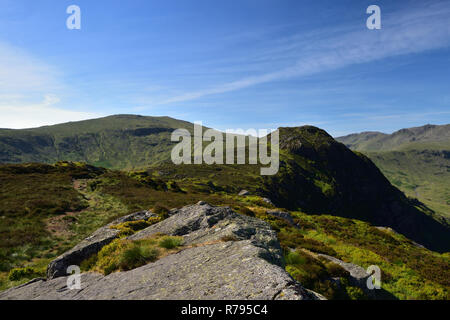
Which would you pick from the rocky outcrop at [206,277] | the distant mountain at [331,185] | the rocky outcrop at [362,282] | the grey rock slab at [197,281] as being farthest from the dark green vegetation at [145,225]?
the distant mountain at [331,185]

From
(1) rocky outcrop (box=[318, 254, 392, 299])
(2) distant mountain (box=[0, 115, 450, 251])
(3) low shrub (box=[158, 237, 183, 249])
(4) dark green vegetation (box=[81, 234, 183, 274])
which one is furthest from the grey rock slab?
(2) distant mountain (box=[0, 115, 450, 251])

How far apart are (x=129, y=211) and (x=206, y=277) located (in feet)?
92.1

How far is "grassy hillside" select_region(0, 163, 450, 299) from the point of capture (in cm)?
1331

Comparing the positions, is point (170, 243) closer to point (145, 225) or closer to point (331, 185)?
point (145, 225)

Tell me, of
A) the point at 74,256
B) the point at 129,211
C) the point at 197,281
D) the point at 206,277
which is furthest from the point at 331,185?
the point at 197,281

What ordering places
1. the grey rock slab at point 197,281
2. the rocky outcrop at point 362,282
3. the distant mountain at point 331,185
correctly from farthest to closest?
the distant mountain at point 331,185, the rocky outcrop at point 362,282, the grey rock slab at point 197,281

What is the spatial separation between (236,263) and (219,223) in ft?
17.4

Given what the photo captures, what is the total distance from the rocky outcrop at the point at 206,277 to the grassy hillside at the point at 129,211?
3.81m

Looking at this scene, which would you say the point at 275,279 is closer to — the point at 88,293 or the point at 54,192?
the point at 88,293

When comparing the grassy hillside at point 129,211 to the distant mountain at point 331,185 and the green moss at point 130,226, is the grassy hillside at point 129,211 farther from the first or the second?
the distant mountain at point 331,185

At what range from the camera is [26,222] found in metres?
25.3

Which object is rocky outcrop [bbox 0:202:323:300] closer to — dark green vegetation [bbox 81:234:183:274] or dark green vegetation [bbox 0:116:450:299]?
dark green vegetation [bbox 81:234:183:274]

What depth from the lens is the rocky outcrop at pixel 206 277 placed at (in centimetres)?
A: 613

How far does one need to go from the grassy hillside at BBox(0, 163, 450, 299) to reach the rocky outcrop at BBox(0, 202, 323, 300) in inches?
150
